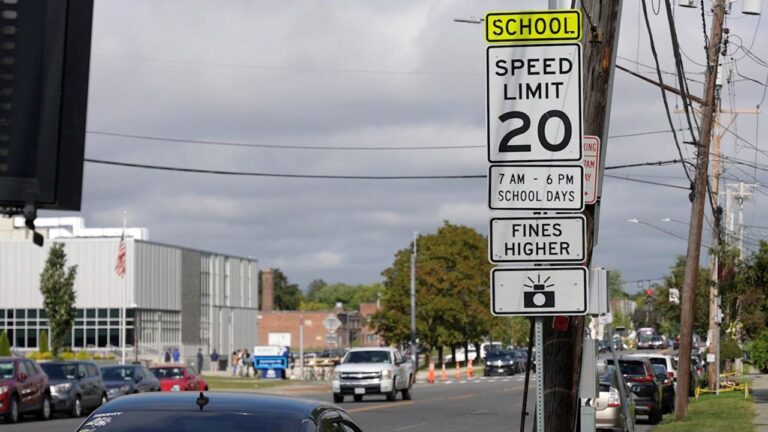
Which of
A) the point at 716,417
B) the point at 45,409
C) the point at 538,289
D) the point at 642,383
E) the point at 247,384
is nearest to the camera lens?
the point at 538,289

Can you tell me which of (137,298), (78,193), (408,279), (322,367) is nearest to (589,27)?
(78,193)

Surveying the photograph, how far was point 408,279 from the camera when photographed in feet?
271

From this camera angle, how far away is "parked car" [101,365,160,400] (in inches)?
1563

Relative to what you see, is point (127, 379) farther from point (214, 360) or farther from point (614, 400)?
point (214, 360)

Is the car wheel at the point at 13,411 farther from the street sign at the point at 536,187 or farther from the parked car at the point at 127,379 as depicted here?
the street sign at the point at 536,187

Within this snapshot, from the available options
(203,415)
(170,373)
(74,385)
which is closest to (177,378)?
(170,373)

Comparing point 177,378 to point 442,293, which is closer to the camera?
point 177,378

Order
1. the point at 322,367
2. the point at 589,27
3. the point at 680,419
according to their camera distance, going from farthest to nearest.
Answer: the point at 322,367 → the point at 680,419 → the point at 589,27

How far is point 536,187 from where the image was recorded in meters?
7.71

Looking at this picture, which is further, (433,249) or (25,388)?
(433,249)

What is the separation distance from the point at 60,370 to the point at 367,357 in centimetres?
1017

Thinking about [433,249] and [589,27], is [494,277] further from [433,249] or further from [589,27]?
[433,249]

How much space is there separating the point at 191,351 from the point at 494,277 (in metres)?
92.4

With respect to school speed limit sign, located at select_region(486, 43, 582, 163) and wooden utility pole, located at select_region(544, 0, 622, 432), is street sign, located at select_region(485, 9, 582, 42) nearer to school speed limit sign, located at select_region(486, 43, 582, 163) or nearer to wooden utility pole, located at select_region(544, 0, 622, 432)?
school speed limit sign, located at select_region(486, 43, 582, 163)
